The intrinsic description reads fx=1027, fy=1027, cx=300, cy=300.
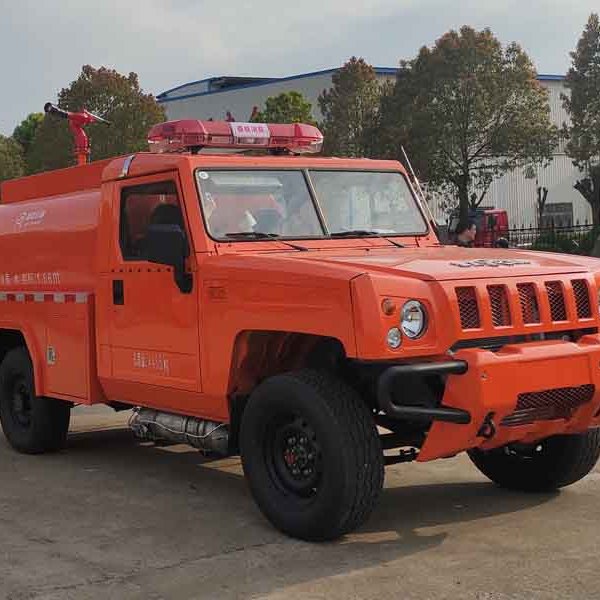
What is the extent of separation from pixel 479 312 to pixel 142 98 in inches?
1174

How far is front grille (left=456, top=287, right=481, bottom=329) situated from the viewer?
512 cm

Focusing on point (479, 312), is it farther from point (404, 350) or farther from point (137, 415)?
point (137, 415)

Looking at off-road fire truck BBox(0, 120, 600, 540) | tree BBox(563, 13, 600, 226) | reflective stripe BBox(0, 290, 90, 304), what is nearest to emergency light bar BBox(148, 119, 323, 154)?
off-road fire truck BBox(0, 120, 600, 540)

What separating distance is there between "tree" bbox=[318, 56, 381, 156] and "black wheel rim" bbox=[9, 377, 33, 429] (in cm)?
2921

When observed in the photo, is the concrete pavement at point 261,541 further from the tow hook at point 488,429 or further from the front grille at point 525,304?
the front grille at point 525,304

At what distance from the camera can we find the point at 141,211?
22.4 ft

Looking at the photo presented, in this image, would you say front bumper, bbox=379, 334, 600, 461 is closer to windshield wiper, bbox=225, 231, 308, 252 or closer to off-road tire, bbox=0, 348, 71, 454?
windshield wiper, bbox=225, 231, 308, 252

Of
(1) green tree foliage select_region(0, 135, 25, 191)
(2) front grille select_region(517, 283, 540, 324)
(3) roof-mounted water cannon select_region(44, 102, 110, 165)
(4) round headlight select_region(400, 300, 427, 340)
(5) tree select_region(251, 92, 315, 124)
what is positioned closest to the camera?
(4) round headlight select_region(400, 300, 427, 340)

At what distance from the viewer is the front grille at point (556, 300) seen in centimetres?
544

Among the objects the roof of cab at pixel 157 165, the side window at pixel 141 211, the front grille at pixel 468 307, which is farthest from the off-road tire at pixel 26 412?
the front grille at pixel 468 307

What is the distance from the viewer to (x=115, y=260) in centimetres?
685

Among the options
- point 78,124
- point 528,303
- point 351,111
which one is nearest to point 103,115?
point 351,111

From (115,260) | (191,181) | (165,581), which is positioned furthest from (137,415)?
(165,581)

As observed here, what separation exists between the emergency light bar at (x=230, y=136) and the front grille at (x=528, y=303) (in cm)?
245
